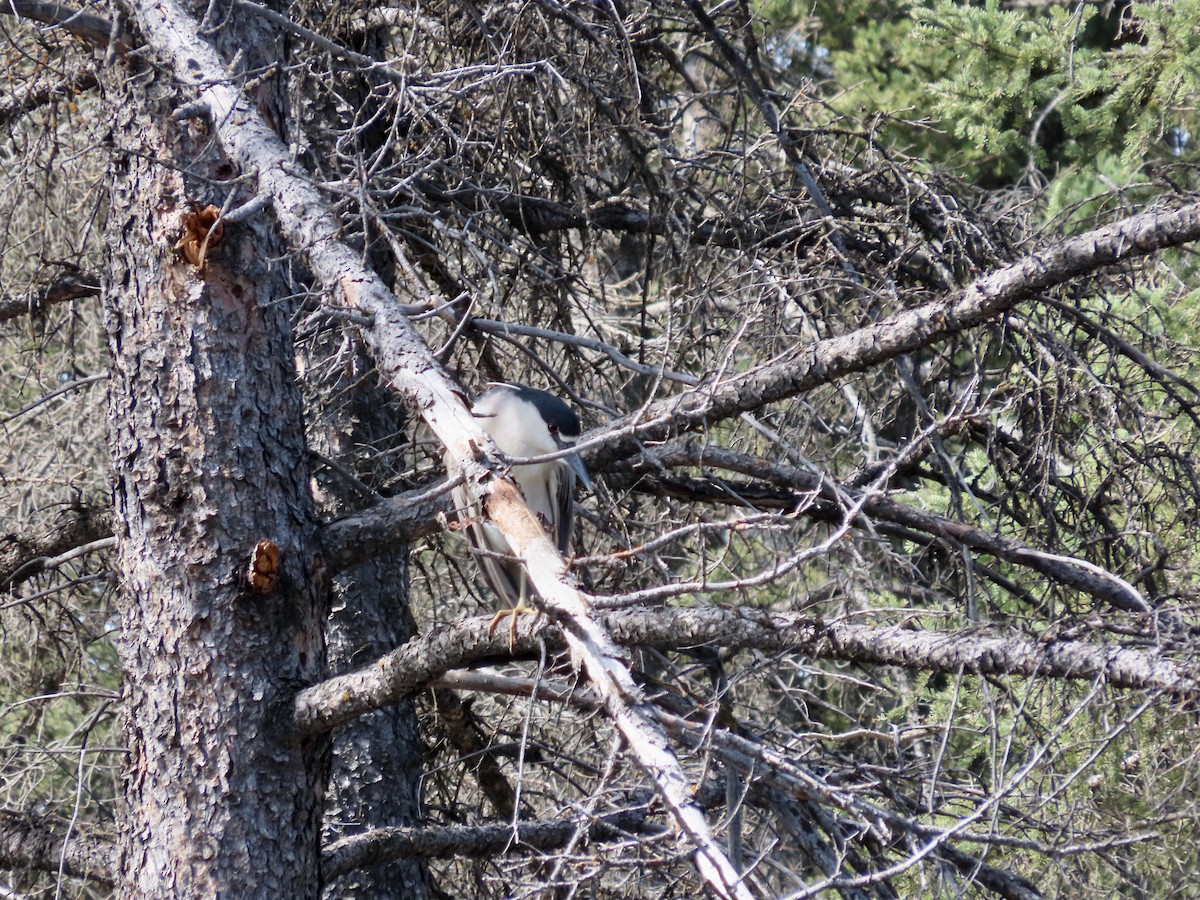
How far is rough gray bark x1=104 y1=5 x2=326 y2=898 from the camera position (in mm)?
3111

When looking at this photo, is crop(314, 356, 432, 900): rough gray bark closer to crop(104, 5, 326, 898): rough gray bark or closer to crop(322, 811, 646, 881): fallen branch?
crop(322, 811, 646, 881): fallen branch

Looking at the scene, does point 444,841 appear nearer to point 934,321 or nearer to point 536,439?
point 536,439

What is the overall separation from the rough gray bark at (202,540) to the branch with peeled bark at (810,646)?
428mm

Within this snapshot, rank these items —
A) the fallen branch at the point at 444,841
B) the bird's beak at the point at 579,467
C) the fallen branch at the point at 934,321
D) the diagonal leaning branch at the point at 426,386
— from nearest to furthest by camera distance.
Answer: the diagonal leaning branch at the point at 426,386, the fallen branch at the point at 934,321, the fallen branch at the point at 444,841, the bird's beak at the point at 579,467

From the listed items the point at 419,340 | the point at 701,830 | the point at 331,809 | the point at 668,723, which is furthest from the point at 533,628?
the point at 331,809

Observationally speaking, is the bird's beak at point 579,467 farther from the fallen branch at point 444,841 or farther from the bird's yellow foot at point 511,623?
the fallen branch at point 444,841

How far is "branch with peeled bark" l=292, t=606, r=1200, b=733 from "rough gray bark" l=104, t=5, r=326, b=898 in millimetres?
428

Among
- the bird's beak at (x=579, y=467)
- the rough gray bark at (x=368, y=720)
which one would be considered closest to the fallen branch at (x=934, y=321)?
the bird's beak at (x=579, y=467)

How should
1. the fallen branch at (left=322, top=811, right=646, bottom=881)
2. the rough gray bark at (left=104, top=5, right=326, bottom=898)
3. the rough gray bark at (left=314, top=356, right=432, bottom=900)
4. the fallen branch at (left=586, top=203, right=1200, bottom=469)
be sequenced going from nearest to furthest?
the fallen branch at (left=586, top=203, right=1200, bottom=469) < the rough gray bark at (left=104, top=5, right=326, bottom=898) < the fallen branch at (left=322, top=811, right=646, bottom=881) < the rough gray bark at (left=314, top=356, right=432, bottom=900)

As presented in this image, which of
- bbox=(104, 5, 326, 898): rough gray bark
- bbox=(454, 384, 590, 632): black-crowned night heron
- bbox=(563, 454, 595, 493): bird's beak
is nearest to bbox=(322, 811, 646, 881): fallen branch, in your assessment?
bbox=(104, 5, 326, 898): rough gray bark

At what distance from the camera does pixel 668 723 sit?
7.91ft

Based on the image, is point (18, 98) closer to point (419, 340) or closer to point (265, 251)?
point (265, 251)

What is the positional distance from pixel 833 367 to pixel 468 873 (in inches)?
117

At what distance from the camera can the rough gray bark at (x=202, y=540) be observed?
3.11 metres
